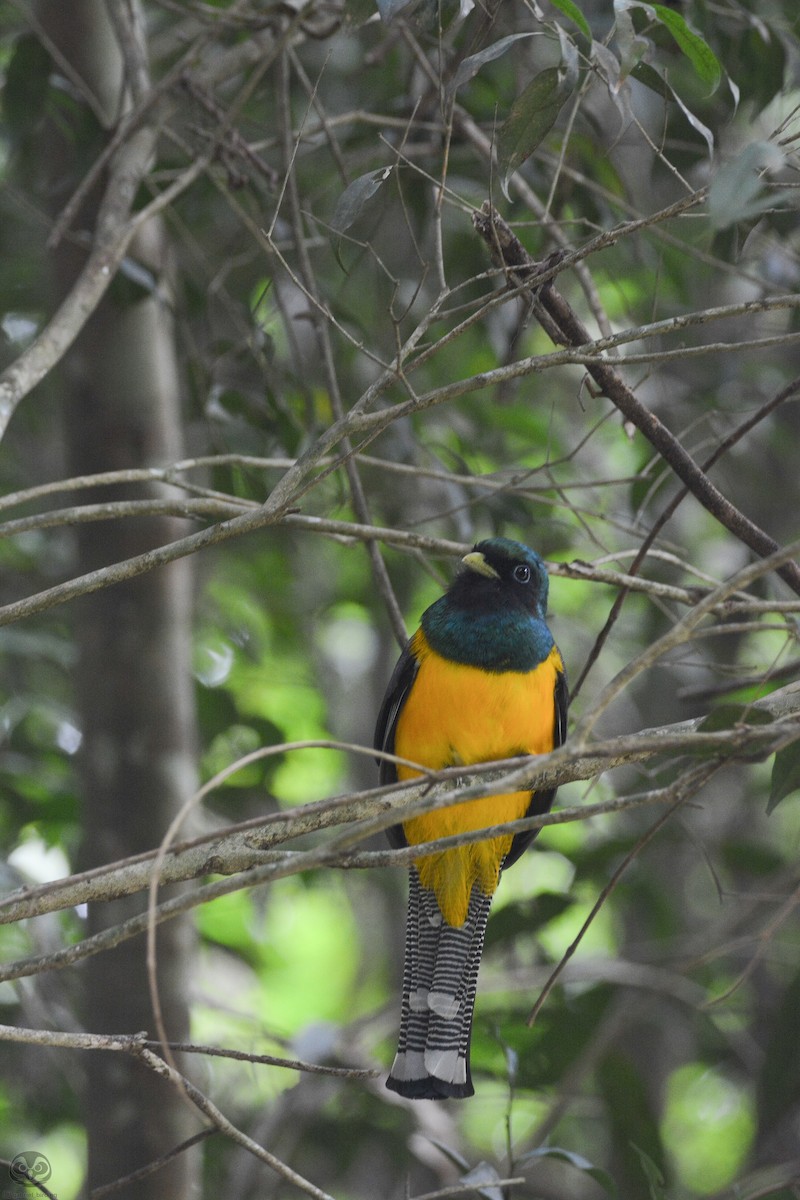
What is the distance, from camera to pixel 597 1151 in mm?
7031

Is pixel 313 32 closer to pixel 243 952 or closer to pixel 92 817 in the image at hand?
pixel 92 817

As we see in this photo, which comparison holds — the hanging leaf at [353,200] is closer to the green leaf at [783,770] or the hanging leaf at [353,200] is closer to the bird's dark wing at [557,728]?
the green leaf at [783,770]

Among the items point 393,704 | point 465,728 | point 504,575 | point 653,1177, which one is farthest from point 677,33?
point 653,1177

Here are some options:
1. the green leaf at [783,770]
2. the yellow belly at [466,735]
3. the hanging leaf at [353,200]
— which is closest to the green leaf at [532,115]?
the hanging leaf at [353,200]

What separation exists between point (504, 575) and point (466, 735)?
0.56 meters

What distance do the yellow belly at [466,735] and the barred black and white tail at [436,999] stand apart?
47mm

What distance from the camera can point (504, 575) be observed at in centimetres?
390

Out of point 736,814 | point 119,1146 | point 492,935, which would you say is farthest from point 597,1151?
point 119,1146

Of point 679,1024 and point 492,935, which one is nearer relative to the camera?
point 492,935

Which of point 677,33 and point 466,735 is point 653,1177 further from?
point 677,33

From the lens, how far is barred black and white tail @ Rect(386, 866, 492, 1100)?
338 cm

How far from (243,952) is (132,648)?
255cm

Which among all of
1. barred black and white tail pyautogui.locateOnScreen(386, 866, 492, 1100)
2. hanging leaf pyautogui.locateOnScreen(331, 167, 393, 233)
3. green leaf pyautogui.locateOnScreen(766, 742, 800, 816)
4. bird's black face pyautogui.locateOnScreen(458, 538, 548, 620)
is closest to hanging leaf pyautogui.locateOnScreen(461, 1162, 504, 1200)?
barred black and white tail pyautogui.locateOnScreen(386, 866, 492, 1100)

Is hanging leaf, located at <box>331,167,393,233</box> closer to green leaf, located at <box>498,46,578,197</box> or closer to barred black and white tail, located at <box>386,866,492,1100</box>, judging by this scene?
green leaf, located at <box>498,46,578,197</box>
